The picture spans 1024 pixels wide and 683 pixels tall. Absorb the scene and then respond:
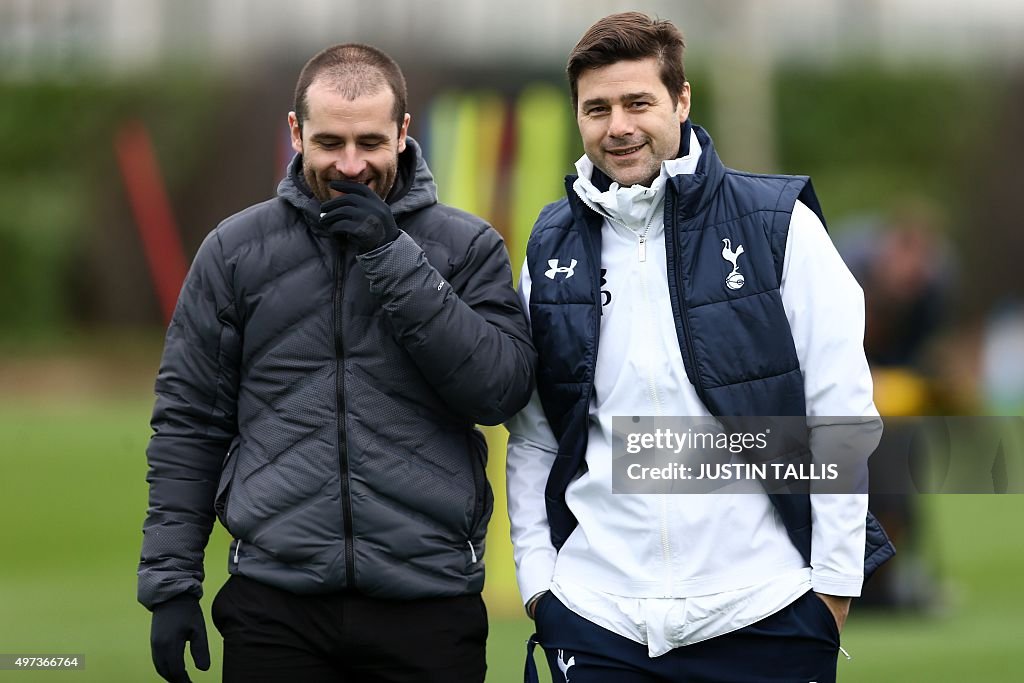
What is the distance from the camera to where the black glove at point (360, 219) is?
3.16m

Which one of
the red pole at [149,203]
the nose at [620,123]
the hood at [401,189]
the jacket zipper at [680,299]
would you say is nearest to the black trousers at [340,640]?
the jacket zipper at [680,299]

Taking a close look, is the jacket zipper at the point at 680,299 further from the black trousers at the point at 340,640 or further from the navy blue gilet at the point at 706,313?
the black trousers at the point at 340,640

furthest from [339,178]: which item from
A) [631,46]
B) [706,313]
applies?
[706,313]

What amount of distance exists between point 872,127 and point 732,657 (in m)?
26.5

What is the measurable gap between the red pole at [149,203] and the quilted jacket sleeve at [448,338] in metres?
21.0

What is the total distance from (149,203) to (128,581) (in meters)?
15.8

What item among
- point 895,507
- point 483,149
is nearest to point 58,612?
point 483,149

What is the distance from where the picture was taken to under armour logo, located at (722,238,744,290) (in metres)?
3.22

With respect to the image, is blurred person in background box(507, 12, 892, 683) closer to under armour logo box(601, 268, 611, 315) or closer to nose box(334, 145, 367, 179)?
under armour logo box(601, 268, 611, 315)

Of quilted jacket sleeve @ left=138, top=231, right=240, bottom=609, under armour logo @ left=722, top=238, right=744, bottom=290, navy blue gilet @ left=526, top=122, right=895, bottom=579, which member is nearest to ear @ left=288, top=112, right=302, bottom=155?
quilted jacket sleeve @ left=138, top=231, right=240, bottom=609

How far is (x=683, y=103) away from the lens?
3.39 meters

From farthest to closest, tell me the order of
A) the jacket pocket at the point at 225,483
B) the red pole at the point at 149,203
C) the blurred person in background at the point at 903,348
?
the red pole at the point at 149,203 → the blurred person in background at the point at 903,348 → the jacket pocket at the point at 225,483

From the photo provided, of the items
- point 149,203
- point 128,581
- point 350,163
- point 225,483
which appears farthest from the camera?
point 149,203

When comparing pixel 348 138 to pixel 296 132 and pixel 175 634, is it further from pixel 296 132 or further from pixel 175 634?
pixel 175 634
